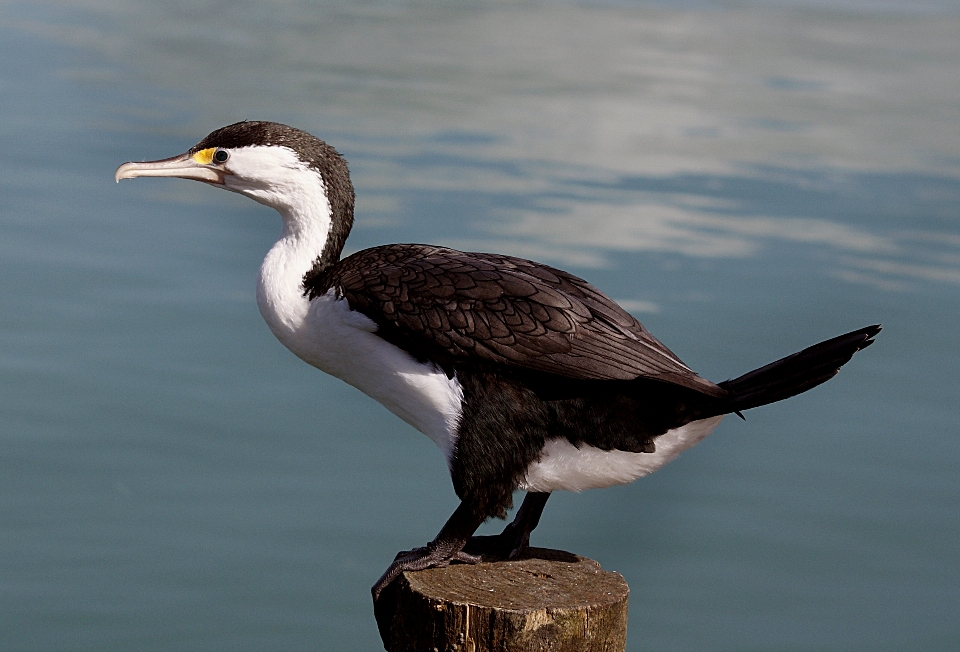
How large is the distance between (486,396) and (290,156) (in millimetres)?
980

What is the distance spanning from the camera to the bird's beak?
3871 mm

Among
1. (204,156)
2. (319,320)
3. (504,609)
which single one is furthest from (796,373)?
(204,156)

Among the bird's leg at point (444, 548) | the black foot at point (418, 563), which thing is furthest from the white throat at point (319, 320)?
the black foot at point (418, 563)

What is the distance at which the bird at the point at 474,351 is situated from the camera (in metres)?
3.49

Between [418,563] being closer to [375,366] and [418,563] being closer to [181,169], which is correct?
[375,366]

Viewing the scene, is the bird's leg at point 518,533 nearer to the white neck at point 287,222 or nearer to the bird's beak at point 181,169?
the white neck at point 287,222

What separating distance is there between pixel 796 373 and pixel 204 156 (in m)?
1.96

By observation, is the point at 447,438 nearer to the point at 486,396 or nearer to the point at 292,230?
the point at 486,396

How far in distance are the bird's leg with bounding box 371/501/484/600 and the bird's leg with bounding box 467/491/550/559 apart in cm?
24

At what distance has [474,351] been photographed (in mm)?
3500

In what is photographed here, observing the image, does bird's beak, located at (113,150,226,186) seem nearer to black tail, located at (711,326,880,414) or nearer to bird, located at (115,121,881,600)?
bird, located at (115,121,881,600)

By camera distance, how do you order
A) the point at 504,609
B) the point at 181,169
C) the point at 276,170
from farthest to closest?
the point at 181,169
the point at 276,170
the point at 504,609

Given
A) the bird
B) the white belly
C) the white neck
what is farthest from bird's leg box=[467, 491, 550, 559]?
the white neck

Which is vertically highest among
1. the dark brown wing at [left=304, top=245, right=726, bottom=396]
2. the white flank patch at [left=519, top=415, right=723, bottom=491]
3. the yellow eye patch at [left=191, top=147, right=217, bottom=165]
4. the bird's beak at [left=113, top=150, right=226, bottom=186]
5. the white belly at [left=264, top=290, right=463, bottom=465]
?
the yellow eye patch at [left=191, top=147, right=217, bottom=165]
